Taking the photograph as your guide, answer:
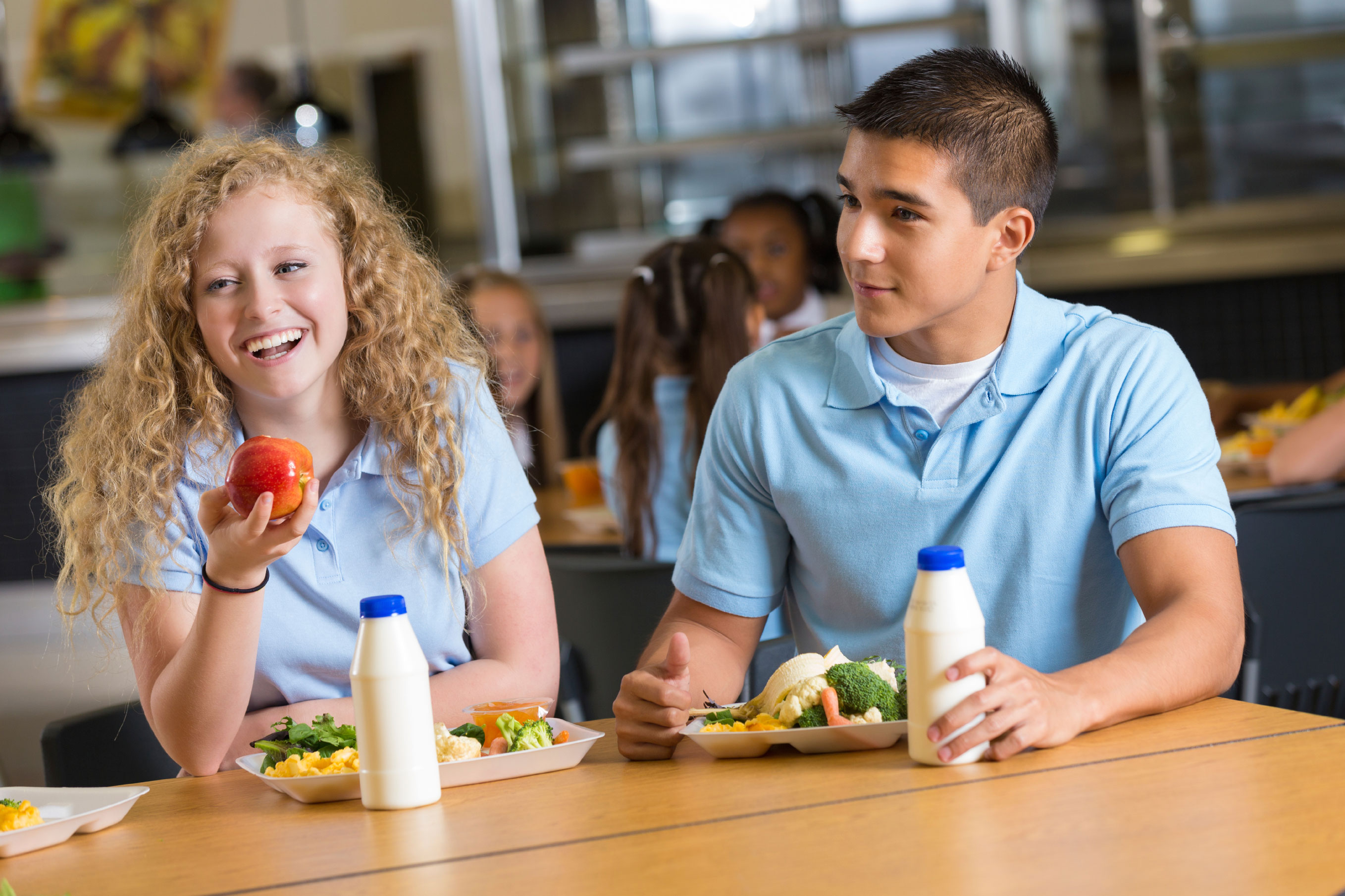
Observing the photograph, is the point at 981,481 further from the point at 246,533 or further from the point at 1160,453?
the point at 246,533

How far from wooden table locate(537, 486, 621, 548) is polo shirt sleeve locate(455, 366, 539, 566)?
73 cm

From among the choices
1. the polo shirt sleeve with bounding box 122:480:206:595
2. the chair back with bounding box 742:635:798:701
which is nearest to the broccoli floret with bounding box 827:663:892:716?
the chair back with bounding box 742:635:798:701

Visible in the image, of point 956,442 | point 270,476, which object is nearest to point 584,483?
point 956,442

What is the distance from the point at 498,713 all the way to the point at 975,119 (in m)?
0.74

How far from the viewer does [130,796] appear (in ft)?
3.59

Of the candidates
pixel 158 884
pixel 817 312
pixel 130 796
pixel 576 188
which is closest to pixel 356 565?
pixel 130 796

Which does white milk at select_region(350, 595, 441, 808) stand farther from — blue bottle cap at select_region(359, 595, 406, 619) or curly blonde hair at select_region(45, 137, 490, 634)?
curly blonde hair at select_region(45, 137, 490, 634)

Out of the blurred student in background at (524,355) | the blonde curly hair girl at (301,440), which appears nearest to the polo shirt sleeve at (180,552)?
the blonde curly hair girl at (301,440)

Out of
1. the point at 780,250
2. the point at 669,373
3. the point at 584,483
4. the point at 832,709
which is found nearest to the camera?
the point at 832,709

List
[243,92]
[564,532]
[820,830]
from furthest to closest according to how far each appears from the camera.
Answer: [243,92]
[564,532]
[820,830]

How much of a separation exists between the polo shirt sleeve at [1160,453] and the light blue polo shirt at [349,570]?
63cm

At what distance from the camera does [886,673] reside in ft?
3.71

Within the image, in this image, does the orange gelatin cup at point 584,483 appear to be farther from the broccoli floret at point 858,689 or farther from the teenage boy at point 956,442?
the broccoli floret at point 858,689

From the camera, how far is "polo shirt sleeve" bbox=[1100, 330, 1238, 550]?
1.27 metres
